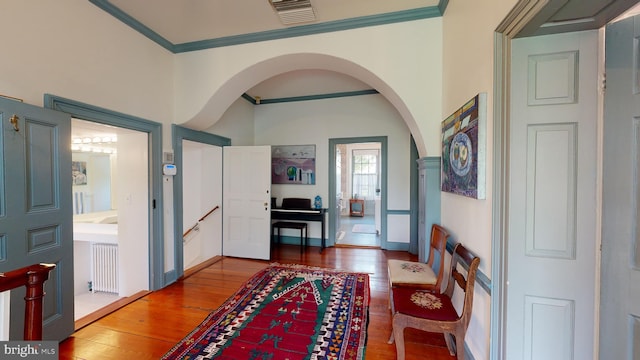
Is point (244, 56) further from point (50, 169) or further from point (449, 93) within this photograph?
point (449, 93)

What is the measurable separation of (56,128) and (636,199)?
3.56 metres

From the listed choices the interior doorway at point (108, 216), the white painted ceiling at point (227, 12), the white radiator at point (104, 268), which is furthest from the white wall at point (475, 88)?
the white radiator at point (104, 268)

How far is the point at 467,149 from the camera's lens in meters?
1.64

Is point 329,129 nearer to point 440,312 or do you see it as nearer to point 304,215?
point 304,215

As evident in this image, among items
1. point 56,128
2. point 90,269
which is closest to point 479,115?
point 56,128

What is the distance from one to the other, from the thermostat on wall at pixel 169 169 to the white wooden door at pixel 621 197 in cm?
375

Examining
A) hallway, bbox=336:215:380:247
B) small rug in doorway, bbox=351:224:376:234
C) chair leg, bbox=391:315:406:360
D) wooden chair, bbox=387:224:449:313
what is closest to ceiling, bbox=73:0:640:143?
wooden chair, bbox=387:224:449:313

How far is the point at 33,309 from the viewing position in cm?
103

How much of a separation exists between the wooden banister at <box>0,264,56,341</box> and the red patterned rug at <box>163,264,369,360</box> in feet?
3.21

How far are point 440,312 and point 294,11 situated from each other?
9.65 ft

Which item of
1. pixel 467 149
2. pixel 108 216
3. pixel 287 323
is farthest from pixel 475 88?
pixel 108 216

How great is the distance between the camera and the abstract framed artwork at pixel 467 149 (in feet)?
4.78

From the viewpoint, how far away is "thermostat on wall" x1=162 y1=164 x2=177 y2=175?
2.91 m

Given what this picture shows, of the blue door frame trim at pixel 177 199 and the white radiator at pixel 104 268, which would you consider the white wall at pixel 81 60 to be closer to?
the blue door frame trim at pixel 177 199
